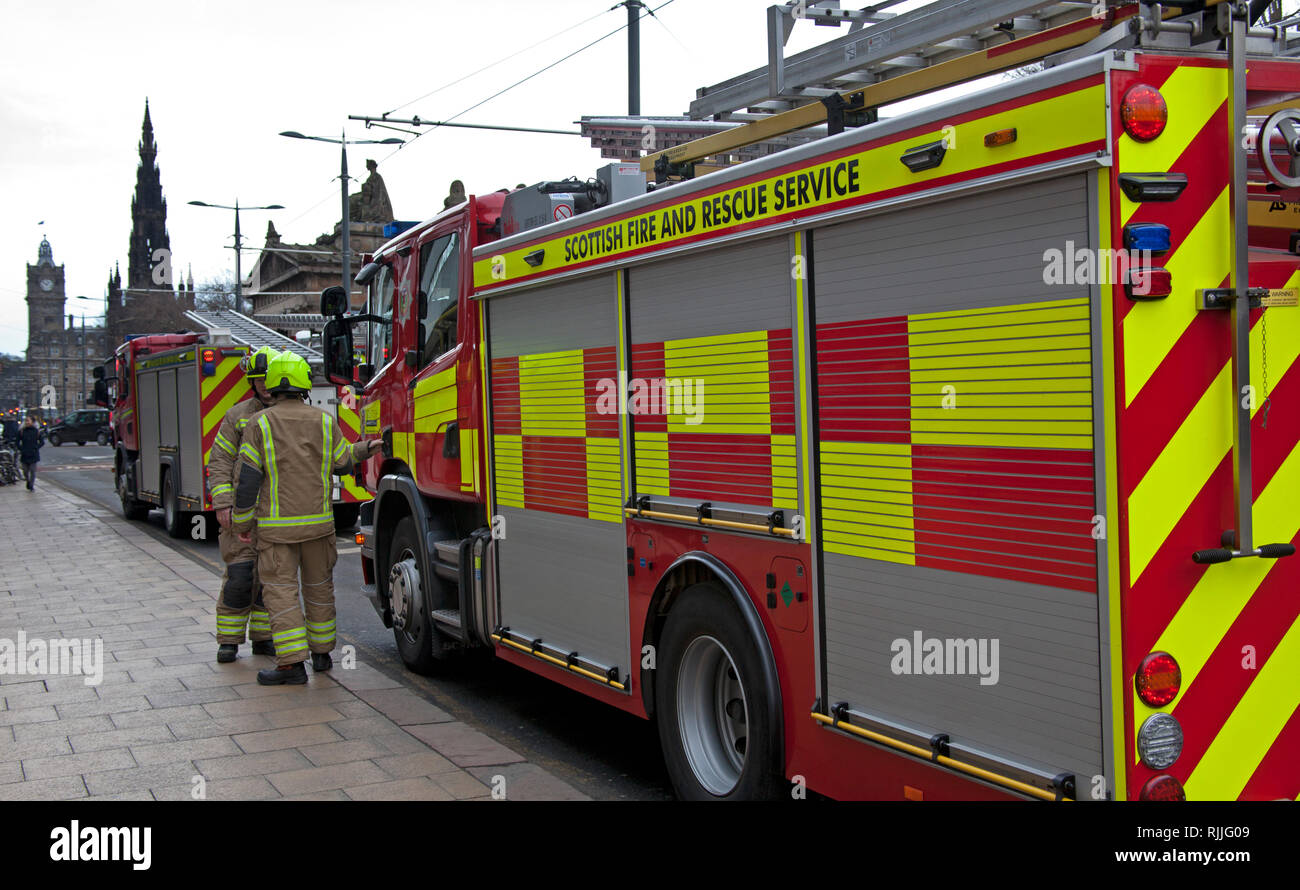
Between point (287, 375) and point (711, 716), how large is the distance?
387 centimetres

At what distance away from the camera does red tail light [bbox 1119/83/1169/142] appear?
309 centimetres

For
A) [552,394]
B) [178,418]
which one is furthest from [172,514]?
[552,394]

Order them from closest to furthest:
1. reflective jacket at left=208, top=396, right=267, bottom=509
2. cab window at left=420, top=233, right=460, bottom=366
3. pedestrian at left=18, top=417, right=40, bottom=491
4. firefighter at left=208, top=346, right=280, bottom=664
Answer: cab window at left=420, top=233, right=460, bottom=366
reflective jacket at left=208, top=396, right=267, bottom=509
firefighter at left=208, top=346, right=280, bottom=664
pedestrian at left=18, top=417, right=40, bottom=491

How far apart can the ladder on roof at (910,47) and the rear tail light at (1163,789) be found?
1.98m

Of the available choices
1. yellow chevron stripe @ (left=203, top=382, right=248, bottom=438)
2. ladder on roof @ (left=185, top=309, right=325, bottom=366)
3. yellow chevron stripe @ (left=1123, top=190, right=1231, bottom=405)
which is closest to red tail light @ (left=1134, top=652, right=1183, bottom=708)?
yellow chevron stripe @ (left=1123, top=190, right=1231, bottom=405)

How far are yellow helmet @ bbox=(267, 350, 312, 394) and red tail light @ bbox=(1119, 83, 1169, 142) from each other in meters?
5.48

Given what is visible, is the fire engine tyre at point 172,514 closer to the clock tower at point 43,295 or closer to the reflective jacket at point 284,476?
the reflective jacket at point 284,476

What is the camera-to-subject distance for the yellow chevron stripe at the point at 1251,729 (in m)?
3.29

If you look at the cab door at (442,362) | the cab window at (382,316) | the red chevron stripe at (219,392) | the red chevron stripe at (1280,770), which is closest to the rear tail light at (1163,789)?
the red chevron stripe at (1280,770)

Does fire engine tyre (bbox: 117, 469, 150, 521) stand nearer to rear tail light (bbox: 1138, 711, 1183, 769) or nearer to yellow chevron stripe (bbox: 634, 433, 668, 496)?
yellow chevron stripe (bbox: 634, 433, 668, 496)

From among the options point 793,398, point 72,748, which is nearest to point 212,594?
point 72,748

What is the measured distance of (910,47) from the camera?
4.54 metres

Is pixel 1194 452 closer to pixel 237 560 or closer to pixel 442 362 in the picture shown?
pixel 442 362
